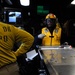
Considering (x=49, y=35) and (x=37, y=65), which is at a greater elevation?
(x=49, y=35)

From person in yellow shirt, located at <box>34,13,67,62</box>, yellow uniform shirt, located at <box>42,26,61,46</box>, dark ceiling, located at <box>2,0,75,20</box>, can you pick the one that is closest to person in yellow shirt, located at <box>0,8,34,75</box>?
person in yellow shirt, located at <box>34,13,67,62</box>

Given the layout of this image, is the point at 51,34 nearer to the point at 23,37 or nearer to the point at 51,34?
the point at 51,34

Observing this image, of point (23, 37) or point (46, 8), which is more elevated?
point (46, 8)

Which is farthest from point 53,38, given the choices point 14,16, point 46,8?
point 46,8

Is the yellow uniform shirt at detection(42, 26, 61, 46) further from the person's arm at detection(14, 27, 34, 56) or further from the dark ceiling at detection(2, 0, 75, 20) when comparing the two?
the dark ceiling at detection(2, 0, 75, 20)

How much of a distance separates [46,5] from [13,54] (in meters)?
12.2

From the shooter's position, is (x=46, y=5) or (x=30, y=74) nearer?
(x=30, y=74)

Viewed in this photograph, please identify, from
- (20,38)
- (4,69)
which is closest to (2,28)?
(20,38)

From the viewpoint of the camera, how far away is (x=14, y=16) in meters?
8.67

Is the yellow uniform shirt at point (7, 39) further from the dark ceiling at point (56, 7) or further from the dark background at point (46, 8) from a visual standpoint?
the dark background at point (46, 8)

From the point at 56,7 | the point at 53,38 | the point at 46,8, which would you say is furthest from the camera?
the point at 56,7

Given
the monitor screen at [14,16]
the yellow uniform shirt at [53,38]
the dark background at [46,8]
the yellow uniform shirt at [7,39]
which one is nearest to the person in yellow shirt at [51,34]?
the yellow uniform shirt at [53,38]

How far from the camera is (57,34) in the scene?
4922 mm

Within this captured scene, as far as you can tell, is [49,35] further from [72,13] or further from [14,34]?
[72,13]
